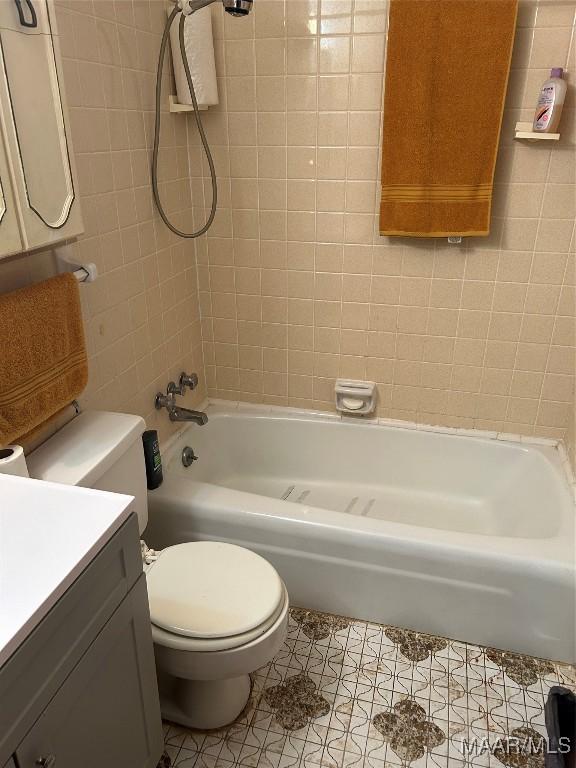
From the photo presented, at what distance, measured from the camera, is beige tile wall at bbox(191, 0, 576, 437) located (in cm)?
186

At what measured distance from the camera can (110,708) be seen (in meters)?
1.08

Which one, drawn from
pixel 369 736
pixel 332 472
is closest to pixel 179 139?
pixel 332 472

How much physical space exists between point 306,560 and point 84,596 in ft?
3.14

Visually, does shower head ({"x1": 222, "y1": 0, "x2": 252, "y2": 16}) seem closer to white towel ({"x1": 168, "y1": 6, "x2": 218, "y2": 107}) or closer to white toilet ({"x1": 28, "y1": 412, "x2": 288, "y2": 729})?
white towel ({"x1": 168, "y1": 6, "x2": 218, "y2": 107})

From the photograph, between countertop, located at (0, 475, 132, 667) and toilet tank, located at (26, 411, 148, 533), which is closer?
countertop, located at (0, 475, 132, 667)

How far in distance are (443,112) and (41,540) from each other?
163 centimetres

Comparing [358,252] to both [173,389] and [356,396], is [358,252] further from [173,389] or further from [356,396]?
[173,389]

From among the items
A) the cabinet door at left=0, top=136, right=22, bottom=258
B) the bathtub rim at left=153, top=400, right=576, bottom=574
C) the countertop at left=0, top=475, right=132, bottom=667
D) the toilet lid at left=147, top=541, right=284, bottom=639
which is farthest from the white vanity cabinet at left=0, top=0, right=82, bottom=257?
the bathtub rim at left=153, top=400, right=576, bottom=574

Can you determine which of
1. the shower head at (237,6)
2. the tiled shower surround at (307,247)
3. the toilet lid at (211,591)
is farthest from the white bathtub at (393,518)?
the shower head at (237,6)

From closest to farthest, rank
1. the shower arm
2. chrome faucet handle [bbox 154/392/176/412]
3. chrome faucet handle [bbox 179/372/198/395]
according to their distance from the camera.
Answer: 1. the shower arm
2. chrome faucet handle [bbox 154/392/176/412]
3. chrome faucet handle [bbox 179/372/198/395]

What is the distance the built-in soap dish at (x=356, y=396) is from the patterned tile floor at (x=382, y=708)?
2.68 feet

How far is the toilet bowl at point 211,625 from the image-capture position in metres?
1.33

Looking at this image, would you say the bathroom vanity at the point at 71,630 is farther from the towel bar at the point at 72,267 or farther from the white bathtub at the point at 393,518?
the white bathtub at the point at 393,518

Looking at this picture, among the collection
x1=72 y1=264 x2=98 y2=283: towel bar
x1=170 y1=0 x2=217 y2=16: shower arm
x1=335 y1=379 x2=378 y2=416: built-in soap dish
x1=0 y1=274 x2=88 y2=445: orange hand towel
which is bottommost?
x1=335 y1=379 x2=378 y2=416: built-in soap dish
